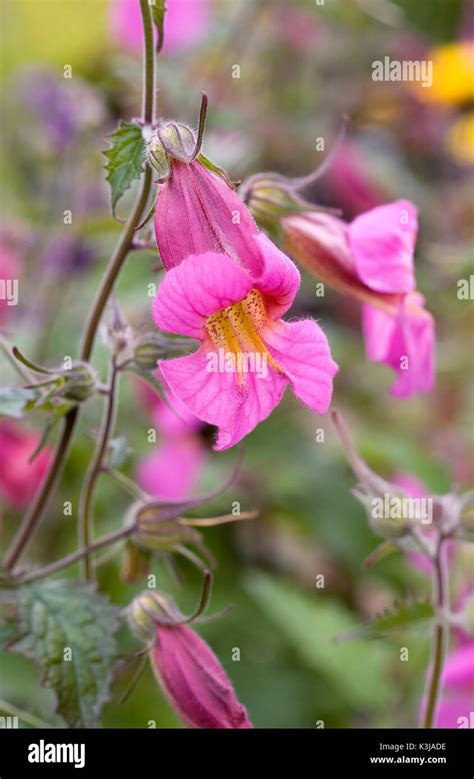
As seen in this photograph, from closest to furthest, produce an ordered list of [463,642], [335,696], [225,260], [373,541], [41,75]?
[225,260]
[463,642]
[335,696]
[373,541]
[41,75]

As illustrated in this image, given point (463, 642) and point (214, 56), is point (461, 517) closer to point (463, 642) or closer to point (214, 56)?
point (463, 642)

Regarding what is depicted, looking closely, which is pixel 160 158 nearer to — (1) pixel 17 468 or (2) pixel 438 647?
(2) pixel 438 647

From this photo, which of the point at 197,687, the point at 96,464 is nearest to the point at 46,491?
the point at 96,464

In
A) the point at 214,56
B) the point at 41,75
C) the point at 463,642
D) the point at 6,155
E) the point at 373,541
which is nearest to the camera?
the point at 463,642

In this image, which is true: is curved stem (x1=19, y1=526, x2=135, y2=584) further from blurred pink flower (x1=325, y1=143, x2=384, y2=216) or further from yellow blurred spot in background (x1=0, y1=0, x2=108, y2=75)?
yellow blurred spot in background (x1=0, y1=0, x2=108, y2=75)

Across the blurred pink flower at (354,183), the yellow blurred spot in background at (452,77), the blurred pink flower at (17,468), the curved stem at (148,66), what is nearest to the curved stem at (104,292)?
the curved stem at (148,66)

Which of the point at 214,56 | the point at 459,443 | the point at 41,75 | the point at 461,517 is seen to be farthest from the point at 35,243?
the point at 461,517

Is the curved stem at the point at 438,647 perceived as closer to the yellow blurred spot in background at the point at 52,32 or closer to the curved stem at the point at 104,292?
Answer: the curved stem at the point at 104,292
